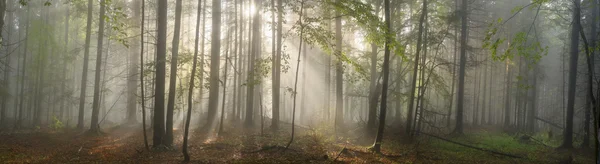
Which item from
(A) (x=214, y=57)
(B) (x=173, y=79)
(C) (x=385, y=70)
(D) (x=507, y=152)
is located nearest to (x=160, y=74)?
(B) (x=173, y=79)

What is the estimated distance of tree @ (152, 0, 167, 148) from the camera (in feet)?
39.7

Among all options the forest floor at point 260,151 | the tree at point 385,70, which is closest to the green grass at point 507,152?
the forest floor at point 260,151

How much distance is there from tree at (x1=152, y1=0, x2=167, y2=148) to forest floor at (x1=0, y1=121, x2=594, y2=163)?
0.74 metres

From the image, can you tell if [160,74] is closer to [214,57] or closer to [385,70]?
[214,57]

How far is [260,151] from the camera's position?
12625mm

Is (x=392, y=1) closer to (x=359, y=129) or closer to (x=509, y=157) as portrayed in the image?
(x=359, y=129)

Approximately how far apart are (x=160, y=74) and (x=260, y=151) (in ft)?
Result: 15.7

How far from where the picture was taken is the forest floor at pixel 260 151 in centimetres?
1120

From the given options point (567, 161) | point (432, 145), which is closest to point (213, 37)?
point (432, 145)

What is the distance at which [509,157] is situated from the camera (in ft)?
43.6

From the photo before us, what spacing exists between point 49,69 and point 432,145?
30281mm

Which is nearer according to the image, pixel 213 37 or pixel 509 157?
pixel 509 157

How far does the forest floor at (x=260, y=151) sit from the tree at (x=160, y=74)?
74 cm

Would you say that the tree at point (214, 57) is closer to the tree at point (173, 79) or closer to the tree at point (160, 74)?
the tree at point (173, 79)
